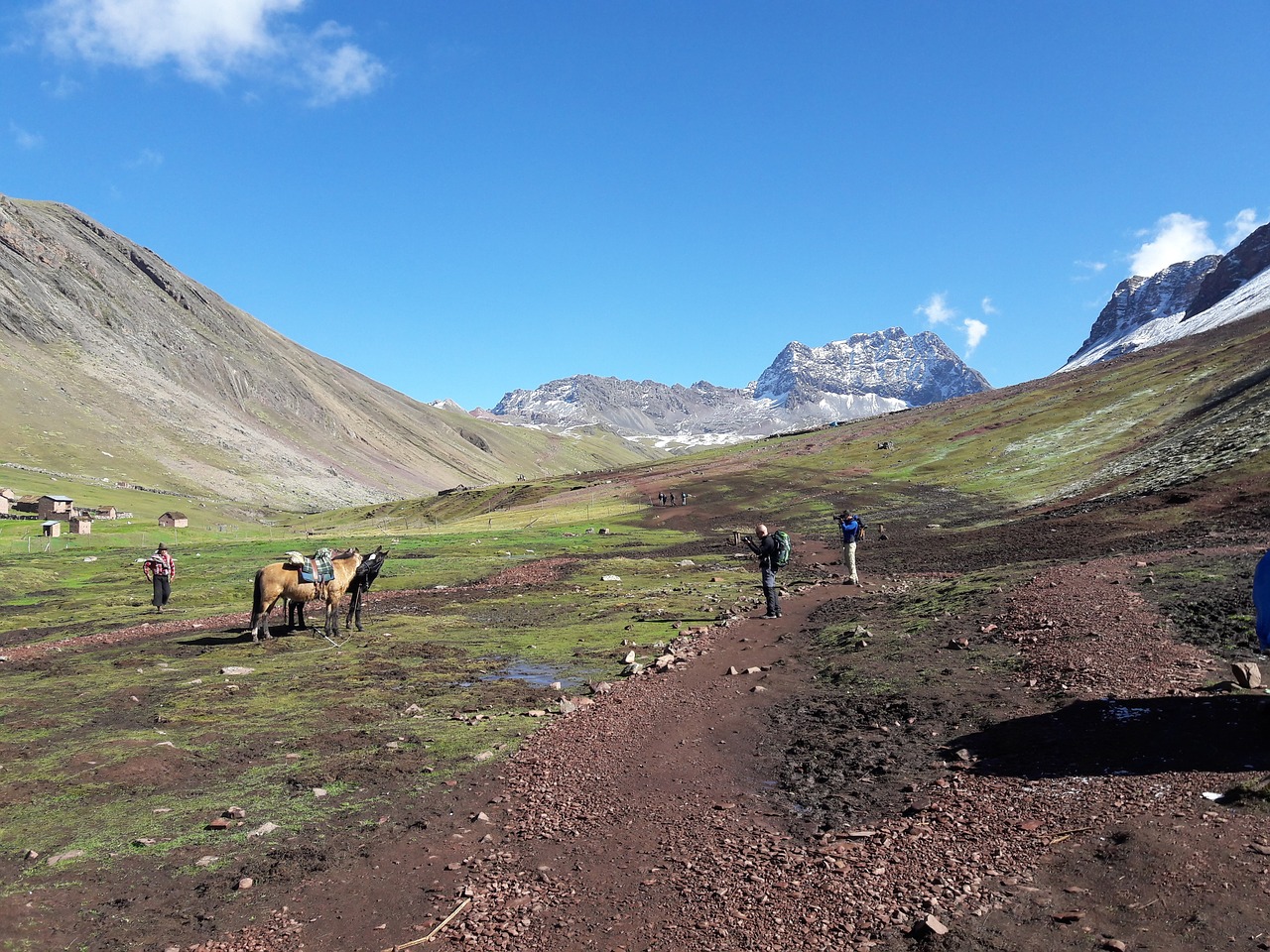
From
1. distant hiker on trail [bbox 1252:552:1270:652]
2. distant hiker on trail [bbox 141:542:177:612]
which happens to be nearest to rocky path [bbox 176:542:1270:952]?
distant hiker on trail [bbox 1252:552:1270:652]

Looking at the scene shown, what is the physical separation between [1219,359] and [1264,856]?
145m

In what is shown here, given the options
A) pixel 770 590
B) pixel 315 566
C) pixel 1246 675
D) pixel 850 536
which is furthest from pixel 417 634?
pixel 1246 675

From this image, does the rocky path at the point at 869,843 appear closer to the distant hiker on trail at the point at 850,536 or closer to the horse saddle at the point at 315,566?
the horse saddle at the point at 315,566

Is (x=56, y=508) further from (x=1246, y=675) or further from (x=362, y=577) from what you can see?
(x=1246, y=675)

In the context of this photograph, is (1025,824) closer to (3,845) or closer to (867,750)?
A: (867,750)

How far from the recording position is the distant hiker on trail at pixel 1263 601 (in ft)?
33.5

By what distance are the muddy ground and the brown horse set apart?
40.5 feet

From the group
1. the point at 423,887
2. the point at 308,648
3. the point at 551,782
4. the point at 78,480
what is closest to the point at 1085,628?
the point at 551,782

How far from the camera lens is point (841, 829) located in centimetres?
948

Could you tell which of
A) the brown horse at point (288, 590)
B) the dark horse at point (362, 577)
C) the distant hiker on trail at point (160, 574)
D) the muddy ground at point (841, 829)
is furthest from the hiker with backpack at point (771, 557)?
the distant hiker on trail at point (160, 574)

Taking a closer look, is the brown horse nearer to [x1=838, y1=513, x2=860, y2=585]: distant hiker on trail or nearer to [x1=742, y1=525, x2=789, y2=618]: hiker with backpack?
[x1=742, y1=525, x2=789, y2=618]: hiker with backpack

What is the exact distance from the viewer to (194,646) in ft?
76.2

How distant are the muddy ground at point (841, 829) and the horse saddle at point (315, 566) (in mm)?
12477

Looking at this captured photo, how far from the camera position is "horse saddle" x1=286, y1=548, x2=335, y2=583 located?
24250 millimetres
